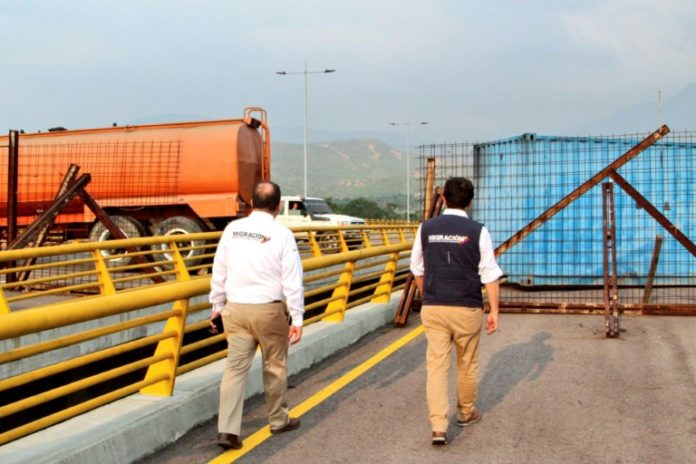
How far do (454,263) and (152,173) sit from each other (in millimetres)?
15660

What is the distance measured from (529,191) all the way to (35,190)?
12.3m

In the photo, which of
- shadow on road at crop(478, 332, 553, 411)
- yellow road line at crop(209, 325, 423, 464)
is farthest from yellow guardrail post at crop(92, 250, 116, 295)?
shadow on road at crop(478, 332, 553, 411)

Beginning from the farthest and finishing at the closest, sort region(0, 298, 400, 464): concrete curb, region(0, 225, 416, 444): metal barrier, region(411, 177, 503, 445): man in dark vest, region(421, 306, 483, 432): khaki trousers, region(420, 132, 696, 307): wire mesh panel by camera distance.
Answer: region(420, 132, 696, 307): wire mesh panel < region(411, 177, 503, 445): man in dark vest < region(421, 306, 483, 432): khaki trousers < region(0, 298, 400, 464): concrete curb < region(0, 225, 416, 444): metal barrier

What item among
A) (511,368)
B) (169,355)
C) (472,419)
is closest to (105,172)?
(511,368)

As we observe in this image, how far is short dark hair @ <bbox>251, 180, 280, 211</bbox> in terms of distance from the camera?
578cm

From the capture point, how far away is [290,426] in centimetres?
620

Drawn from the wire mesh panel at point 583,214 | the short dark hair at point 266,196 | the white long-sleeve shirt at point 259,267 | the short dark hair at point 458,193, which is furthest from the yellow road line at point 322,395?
the wire mesh panel at point 583,214

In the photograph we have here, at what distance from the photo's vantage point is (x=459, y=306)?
6.05 metres

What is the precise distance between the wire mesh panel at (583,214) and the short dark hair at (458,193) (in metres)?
9.60

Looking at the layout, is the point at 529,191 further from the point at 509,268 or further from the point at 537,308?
the point at 537,308

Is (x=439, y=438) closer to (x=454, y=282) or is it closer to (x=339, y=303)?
(x=454, y=282)

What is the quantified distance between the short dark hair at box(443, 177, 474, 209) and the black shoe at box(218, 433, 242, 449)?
7.38ft

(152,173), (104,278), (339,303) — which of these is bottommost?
(339,303)

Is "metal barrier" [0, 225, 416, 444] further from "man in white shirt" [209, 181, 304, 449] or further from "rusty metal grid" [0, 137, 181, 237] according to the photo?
"rusty metal grid" [0, 137, 181, 237]
